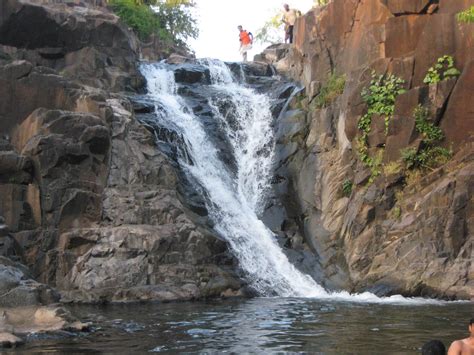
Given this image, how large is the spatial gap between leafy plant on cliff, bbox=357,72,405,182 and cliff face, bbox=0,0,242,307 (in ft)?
17.7

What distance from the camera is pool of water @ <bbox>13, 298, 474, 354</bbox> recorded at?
37.1 feet

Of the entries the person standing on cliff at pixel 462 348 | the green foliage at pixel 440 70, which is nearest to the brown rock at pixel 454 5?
the green foliage at pixel 440 70

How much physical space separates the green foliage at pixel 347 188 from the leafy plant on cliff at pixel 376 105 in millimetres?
866

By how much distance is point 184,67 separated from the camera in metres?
31.8

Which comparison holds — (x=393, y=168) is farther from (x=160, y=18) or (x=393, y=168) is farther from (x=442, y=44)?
(x=160, y=18)

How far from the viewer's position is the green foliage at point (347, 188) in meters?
22.0

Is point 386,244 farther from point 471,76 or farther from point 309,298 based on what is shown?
point 471,76

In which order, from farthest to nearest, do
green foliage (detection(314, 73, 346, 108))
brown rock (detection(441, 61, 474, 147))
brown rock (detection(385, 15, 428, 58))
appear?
green foliage (detection(314, 73, 346, 108))
brown rock (detection(385, 15, 428, 58))
brown rock (detection(441, 61, 474, 147))

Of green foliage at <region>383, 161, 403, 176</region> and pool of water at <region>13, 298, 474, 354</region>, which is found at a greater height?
green foliage at <region>383, 161, 403, 176</region>

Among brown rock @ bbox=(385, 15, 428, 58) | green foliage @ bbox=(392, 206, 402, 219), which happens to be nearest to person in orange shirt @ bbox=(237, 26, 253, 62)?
brown rock @ bbox=(385, 15, 428, 58)

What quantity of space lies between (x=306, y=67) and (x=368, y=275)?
11110mm

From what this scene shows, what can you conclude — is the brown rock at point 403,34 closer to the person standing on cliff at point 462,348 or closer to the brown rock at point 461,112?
the brown rock at point 461,112

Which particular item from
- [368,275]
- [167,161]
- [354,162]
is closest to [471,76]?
[354,162]

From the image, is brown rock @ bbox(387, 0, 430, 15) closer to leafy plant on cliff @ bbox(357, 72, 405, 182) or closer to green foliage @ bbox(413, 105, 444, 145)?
leafy plant on cliff @ bbox(357, 72, 405, 182)
